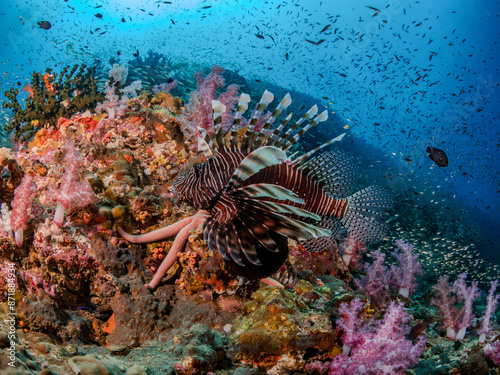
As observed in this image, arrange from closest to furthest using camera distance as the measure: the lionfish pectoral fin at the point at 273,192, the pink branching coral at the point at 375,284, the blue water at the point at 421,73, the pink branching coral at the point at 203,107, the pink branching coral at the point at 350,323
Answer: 1. the lionfish pectoral fin at the point at 273,192
2. the pink branching coral at the point at 350,323
3. the pink branching coral at the point at 375,284
4. the pink branching coral at the point at 203,107
5. the blue water at the point at 421,73

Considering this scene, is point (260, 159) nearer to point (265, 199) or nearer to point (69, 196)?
point (265, 199)

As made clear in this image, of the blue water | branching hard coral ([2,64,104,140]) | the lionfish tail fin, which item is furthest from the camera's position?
the blue water

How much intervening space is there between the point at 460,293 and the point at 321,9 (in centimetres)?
6494

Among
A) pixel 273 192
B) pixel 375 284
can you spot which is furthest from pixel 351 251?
pixel 273 192

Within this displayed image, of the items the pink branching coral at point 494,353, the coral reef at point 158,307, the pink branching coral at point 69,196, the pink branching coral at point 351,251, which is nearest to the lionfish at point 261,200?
the coral reef at point 158,307

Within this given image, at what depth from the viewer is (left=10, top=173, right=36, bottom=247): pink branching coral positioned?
269 centimetres

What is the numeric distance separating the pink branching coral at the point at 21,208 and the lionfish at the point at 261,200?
926 mm

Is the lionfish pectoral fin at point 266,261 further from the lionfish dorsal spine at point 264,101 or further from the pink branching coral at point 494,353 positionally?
the pink branching coral at point 494,353

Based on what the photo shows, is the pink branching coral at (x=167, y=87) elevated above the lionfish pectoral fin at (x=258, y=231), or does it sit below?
below

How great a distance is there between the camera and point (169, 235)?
3238 mm

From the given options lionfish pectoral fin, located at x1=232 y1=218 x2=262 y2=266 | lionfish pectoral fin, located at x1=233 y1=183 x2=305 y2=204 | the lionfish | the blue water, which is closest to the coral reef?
the lionfish

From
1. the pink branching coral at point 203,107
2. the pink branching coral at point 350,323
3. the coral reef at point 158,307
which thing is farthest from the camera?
the pink branching coral at point 203,107

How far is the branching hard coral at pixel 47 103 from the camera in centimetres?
746

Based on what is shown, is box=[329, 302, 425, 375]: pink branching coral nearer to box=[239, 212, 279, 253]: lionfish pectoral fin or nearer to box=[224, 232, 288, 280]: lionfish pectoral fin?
box=[224, 232, 288, 280]: lionfish pectoral fin
